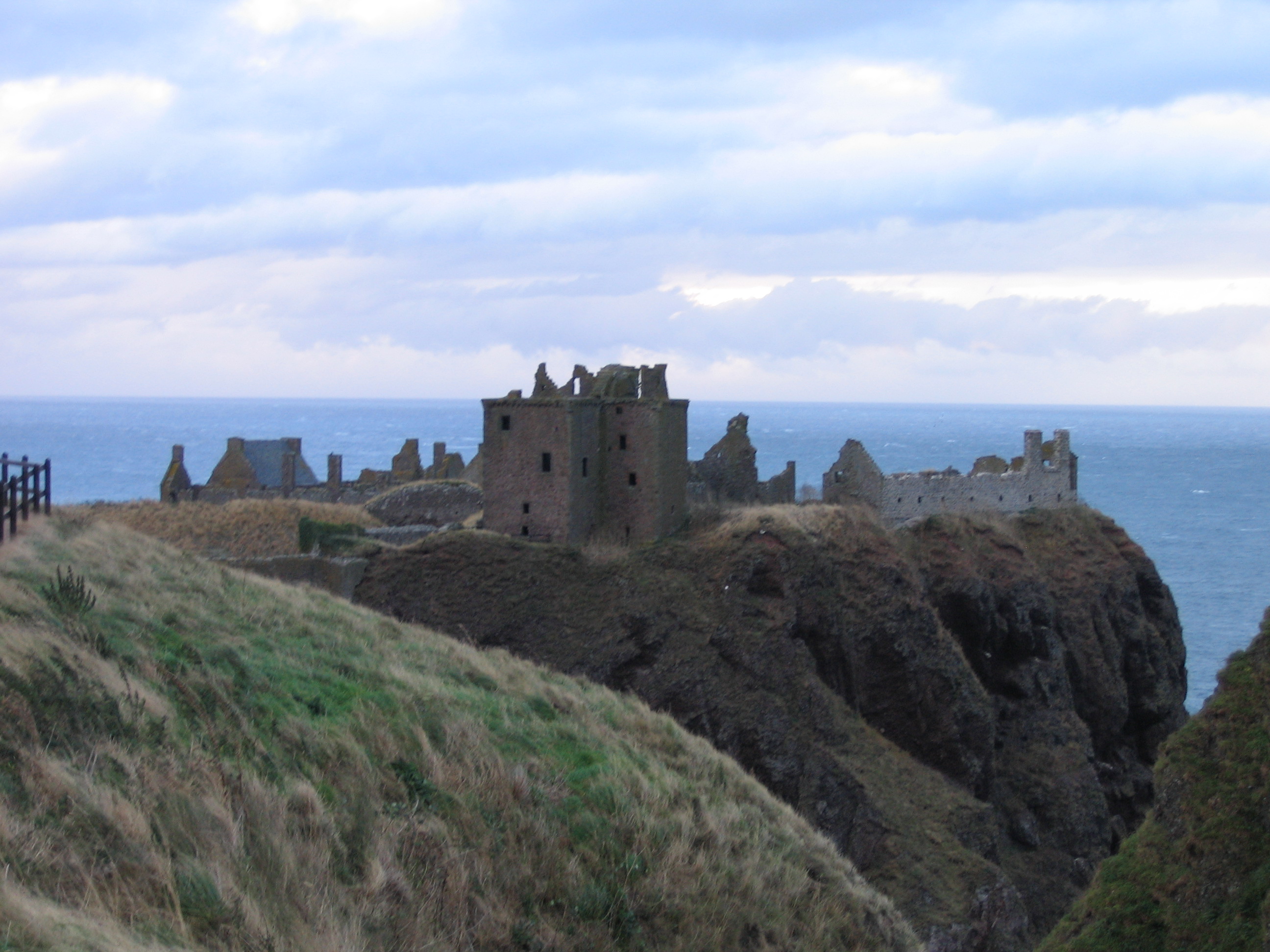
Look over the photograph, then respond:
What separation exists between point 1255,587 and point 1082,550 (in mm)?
48062

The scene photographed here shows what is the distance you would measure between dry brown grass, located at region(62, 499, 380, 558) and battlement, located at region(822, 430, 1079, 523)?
49.9 ft

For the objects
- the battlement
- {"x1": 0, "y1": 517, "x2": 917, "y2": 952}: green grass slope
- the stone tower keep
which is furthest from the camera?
the battlement

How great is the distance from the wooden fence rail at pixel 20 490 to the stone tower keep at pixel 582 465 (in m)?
15.4

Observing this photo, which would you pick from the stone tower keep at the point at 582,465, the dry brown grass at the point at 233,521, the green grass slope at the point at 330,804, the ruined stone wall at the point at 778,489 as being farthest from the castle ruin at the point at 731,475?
the green grass slope at the point at 330,804

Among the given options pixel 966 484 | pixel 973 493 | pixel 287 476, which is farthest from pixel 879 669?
pixel 287 476

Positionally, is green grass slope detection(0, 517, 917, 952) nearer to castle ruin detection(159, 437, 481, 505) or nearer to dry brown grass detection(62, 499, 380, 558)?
dry brown grass detection(62, 499, 380, 558)

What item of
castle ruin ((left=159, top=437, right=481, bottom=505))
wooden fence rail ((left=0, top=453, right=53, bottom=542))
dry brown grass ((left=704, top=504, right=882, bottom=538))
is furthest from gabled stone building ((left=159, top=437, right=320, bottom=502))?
wooden fence rail ((left=0, top=453, right=53, bottom=542))

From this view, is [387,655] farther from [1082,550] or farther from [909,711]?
[1082,550]

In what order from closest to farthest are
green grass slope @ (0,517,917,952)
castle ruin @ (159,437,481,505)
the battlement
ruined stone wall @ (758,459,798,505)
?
1. green grass slope @ (0,517,917,952)
2. the battlement
3. ruined stone wall @ (758,459,798,505)
4. castle ruin @ (159,437,481,505)

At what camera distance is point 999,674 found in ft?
121

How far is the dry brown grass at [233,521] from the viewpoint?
37.5m

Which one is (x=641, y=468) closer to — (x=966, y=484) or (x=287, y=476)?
(x=966, y=484)

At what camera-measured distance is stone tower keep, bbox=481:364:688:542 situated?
3422 centimetres

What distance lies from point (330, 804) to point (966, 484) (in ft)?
108
